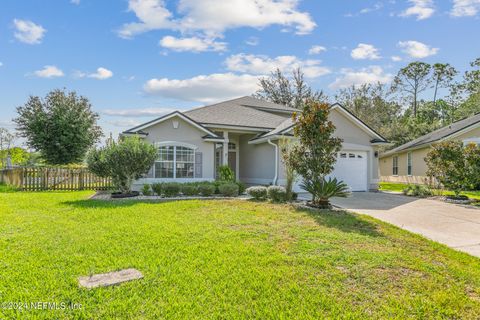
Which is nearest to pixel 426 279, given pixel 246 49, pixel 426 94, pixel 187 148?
pixel 187 148

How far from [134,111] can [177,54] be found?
16.5 meters

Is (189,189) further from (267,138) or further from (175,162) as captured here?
(267,138)

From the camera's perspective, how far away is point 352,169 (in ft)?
57.1

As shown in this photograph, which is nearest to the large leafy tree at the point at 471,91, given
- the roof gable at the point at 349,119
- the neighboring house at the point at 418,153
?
the neighboring house at the point at 418,153

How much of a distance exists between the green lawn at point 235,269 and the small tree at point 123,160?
5035mm

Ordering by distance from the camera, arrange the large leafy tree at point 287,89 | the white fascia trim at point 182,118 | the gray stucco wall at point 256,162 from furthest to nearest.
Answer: the large leafy tree at point 287,89 < the gray stucco wall at point 256,162 < the white fascia trim at point 182,118

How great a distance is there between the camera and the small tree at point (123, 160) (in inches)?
513

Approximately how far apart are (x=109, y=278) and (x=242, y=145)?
16.7 meters

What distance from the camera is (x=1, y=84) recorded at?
1816 centimetres

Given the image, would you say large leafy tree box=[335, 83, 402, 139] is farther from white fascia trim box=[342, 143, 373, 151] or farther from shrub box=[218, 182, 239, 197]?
shrub box=[218, 182, 239, 197]

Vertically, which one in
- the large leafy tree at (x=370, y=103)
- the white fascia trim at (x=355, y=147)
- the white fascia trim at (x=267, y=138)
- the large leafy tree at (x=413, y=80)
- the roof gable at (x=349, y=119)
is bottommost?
the white fascia trim at (x=355, y=147)

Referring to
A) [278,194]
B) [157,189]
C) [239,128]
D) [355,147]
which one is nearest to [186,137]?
[239,128]

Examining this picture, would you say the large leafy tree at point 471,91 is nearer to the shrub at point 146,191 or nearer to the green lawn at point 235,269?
the green lawn at point 235,269

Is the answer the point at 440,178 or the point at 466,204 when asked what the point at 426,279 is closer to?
the point at 466,204
